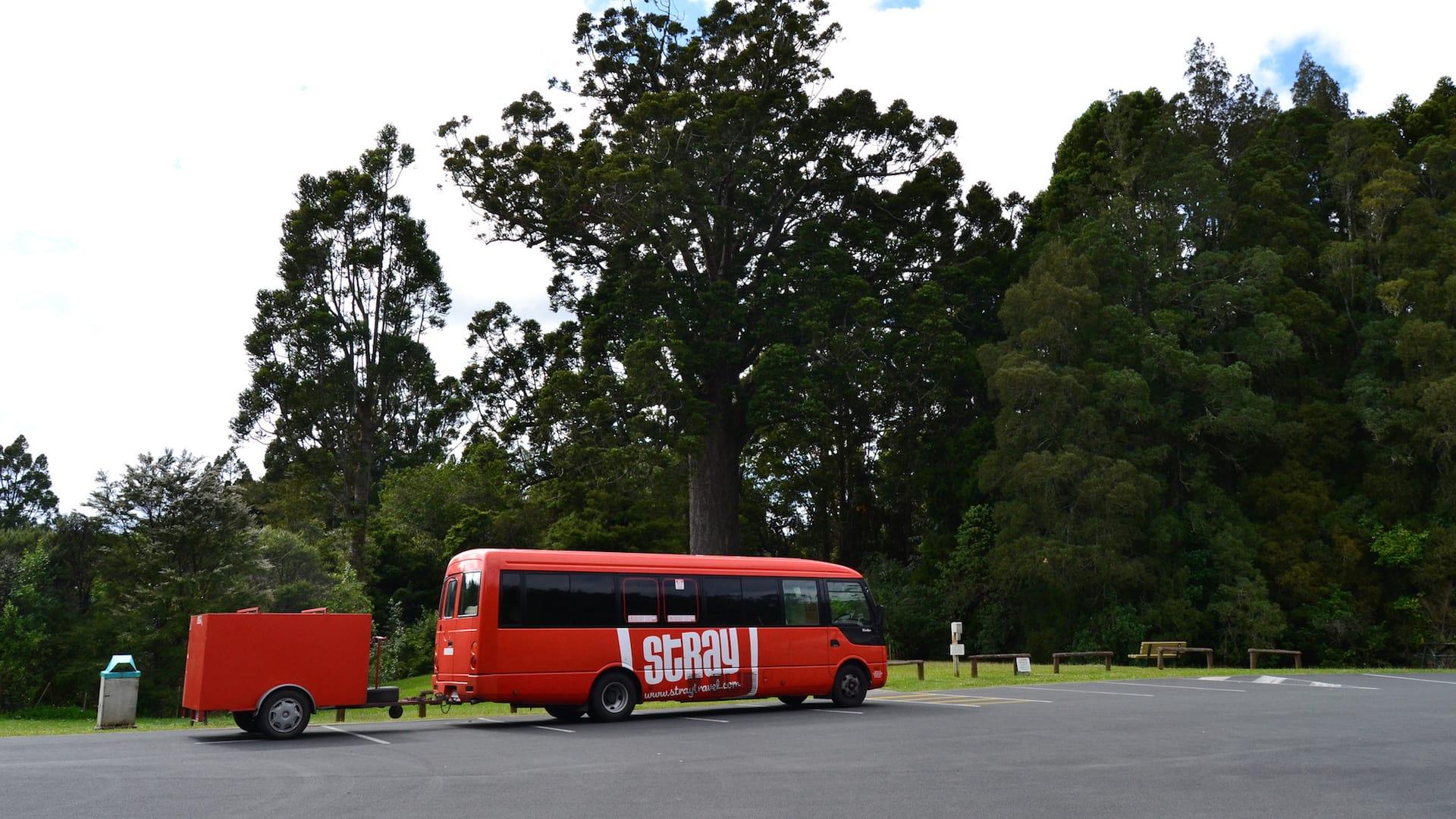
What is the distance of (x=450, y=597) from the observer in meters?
16.6

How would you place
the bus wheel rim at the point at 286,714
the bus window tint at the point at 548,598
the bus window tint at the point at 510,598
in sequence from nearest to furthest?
the bus wheel rim at the point at 286,714 < the bus window tint at the point at 510,598 < the bus window tint at the point at 548,598

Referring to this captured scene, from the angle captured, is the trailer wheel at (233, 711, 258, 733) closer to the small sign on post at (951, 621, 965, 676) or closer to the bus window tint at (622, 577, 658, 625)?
the bus window tint at (622, 577, 658, 625)

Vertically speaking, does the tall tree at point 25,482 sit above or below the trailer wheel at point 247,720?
above

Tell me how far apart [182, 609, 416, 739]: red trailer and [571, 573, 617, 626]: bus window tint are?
9.41 ft

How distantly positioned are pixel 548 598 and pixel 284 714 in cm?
368

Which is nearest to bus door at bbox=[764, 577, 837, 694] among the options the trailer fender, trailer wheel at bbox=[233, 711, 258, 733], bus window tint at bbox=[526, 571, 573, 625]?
bus window tint at bbox=[526, 571, 573, 625]

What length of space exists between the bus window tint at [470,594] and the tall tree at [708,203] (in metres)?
15.1

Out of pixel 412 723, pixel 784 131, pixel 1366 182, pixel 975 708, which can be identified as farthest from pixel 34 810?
pixel 1366 182

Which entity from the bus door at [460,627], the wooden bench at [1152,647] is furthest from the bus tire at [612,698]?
the wooden bench at [1152,647]

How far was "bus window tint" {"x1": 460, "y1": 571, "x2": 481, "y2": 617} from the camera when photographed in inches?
627

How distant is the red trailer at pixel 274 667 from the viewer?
14305 mm

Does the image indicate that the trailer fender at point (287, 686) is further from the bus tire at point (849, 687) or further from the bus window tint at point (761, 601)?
the bus tire at point (849, 687)

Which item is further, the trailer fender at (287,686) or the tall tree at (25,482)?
the tall tree at (25,482)

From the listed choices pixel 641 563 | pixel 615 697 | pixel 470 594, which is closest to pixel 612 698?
pixel 615 697
